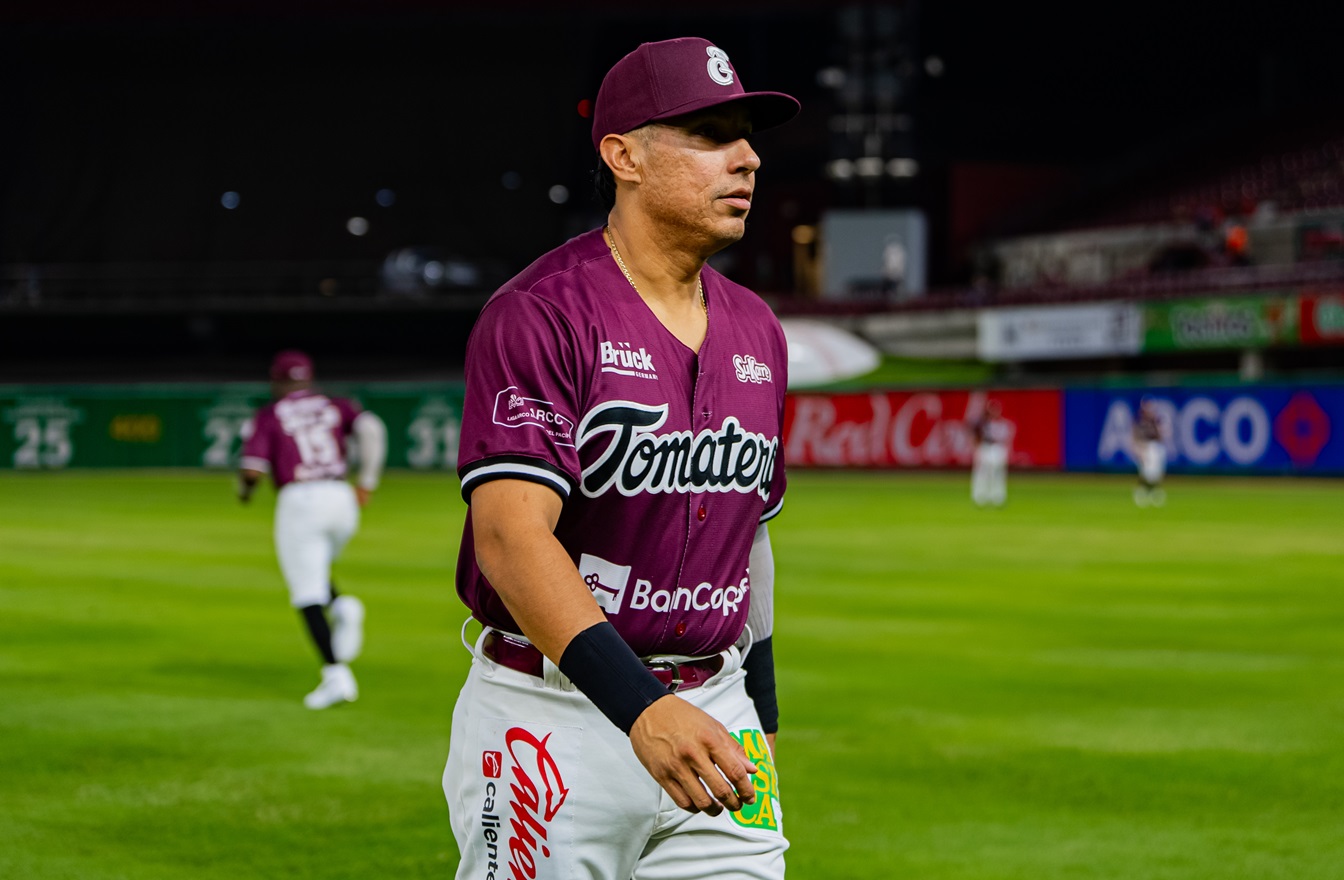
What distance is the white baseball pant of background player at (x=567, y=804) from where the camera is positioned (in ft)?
10.3

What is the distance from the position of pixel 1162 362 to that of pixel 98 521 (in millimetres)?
28258

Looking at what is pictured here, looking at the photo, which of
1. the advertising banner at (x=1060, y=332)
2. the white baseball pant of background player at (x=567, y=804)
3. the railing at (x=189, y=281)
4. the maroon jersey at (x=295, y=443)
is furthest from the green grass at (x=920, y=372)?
the white baseball pant of background player at (x=567, y=804)

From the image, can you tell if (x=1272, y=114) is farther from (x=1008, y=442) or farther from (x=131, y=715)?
(x=131, y=715)

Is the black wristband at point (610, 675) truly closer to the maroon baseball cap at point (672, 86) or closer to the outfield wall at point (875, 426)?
the maroon baseball cap at point (672, 86)

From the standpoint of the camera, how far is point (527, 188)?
5500 cm

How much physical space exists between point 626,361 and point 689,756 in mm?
788

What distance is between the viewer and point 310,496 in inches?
421

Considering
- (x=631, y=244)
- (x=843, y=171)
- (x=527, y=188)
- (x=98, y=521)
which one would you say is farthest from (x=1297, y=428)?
(x=631, y=244)

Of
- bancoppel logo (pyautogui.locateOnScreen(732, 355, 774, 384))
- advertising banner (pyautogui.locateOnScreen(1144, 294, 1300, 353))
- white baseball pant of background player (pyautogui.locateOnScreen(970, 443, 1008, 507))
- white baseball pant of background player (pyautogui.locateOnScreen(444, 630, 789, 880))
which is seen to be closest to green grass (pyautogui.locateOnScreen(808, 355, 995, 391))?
advertising banner (pyautogui.locateOnScreen(1144, 294, 1300, 353))

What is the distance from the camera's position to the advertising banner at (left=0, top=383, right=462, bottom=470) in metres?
44.2

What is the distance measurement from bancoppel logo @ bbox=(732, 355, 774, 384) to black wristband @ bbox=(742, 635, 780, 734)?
64cm

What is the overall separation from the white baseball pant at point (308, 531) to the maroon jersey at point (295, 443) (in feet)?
0.28

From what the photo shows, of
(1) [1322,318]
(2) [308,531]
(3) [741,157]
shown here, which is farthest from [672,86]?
(1) [1322,318]

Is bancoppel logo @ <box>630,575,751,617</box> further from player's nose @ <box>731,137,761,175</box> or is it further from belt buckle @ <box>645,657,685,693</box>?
player's nose @ <box>731,137,761,175</box>
